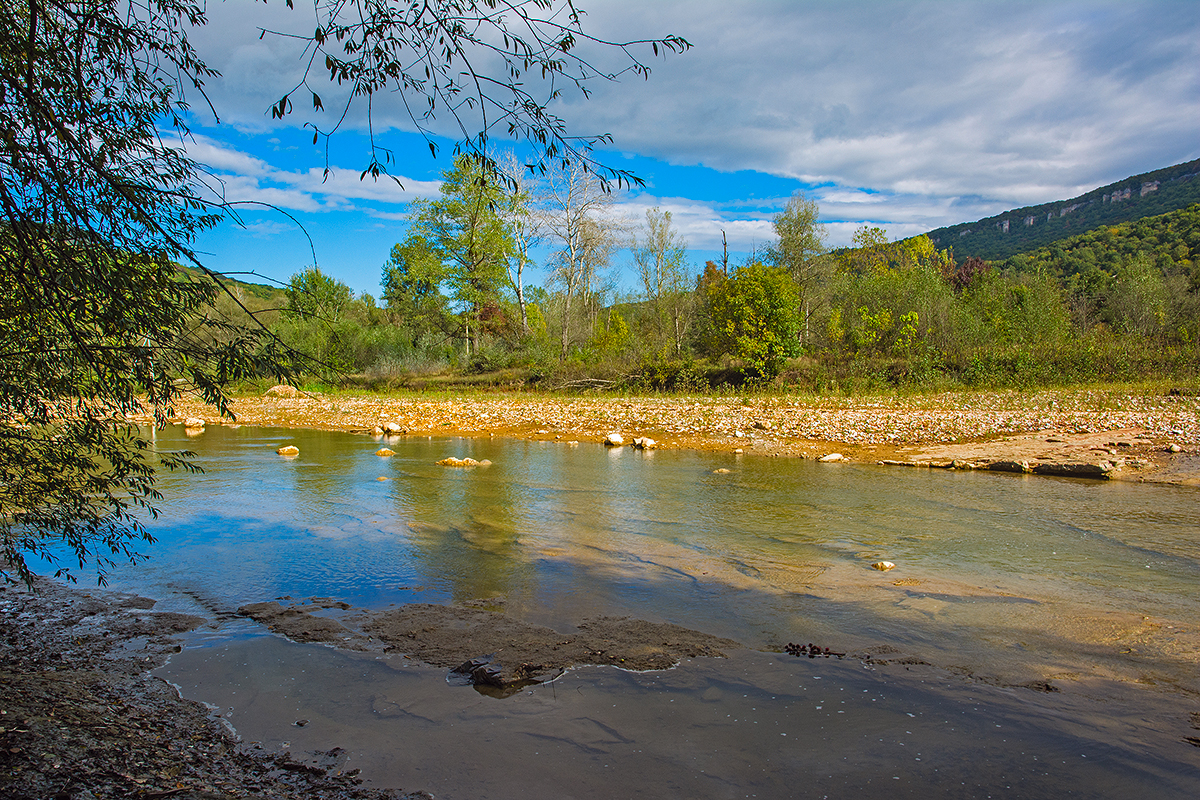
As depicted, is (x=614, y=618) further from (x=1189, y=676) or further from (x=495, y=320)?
(x=495, y=320)

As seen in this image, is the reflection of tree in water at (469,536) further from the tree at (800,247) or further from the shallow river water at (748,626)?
the tree at (800,247)

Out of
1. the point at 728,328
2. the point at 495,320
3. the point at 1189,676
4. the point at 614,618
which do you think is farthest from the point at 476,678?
the point at 495,320

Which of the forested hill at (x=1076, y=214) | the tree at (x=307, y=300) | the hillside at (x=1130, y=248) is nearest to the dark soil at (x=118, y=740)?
the tree at (x=307, y=300)

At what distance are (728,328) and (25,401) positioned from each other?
22.0 metres

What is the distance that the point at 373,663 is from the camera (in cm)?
449

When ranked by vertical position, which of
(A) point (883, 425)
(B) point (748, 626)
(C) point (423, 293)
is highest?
(C) point (423, 293)

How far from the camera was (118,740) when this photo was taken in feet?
10.6

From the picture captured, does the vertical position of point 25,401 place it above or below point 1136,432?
above

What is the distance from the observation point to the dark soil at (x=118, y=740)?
2840mm

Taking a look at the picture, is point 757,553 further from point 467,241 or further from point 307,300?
point 467,241

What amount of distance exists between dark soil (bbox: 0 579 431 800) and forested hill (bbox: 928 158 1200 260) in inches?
Answer: 2991

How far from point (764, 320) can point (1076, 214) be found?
237ft

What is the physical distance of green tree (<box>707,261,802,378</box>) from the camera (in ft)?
76.6

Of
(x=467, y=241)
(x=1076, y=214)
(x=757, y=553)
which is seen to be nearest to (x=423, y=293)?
(x=467, y=241)
